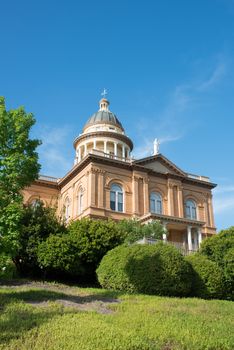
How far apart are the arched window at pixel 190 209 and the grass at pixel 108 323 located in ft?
90.0

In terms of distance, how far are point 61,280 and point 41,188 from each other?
23870mm

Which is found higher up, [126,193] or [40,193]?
[40,193]

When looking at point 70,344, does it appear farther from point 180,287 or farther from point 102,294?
point 180,287

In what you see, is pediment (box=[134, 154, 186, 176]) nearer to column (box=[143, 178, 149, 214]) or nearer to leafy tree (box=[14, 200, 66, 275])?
column (box=[143, 178, 149, 214])

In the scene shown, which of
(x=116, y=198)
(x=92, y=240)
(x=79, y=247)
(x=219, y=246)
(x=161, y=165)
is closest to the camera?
(x=79, y=247)

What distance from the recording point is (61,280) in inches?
841

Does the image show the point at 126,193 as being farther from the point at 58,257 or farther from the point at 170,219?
the point at 58,257

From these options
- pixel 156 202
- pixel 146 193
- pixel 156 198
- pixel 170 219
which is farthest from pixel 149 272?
pixel 156 198

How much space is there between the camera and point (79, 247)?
21.6 meters

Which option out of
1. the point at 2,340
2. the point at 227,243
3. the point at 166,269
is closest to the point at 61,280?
the point at 166,269

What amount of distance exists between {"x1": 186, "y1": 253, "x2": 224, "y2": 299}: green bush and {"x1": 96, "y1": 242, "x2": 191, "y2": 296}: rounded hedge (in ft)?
2.82

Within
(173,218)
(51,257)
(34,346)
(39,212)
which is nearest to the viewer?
(34,346)

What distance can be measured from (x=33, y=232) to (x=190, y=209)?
81.5ft

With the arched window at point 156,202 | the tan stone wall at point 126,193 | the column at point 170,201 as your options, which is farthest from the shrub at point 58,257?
the column at point 170,201
